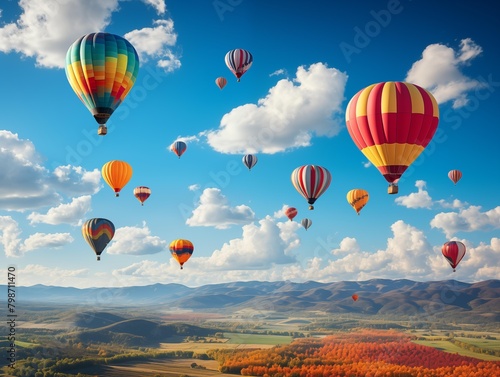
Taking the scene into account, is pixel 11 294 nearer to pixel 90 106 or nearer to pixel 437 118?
pixel 90 106

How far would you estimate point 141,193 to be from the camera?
84.6 m

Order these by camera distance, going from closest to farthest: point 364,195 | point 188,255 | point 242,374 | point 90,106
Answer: point 90,106 → point 364,195 → point 188,255 → point 242,374

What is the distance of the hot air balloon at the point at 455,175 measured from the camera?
278 ft

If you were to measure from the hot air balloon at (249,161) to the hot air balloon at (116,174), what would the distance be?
2239 cm

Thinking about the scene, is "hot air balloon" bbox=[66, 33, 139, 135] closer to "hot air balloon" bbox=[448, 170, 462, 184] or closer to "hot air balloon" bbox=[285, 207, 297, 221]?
"hot air balloon" bbox=[285, 207, 297, 221]

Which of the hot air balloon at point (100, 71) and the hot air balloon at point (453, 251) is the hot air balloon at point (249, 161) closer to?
the hot air balloon at point (453, 251)

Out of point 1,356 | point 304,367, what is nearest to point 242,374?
point 304,367

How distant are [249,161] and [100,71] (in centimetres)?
4352

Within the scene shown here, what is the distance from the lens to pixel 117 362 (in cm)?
18388

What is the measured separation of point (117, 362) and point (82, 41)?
163m

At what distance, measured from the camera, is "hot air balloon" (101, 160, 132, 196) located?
6612 centimetres

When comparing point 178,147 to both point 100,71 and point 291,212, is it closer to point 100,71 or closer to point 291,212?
point 291,212

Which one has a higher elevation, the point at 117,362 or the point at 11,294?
the point at 11,294

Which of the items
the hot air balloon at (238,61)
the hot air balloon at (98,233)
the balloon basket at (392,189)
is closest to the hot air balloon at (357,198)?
the hot air balloon at (238,61)
